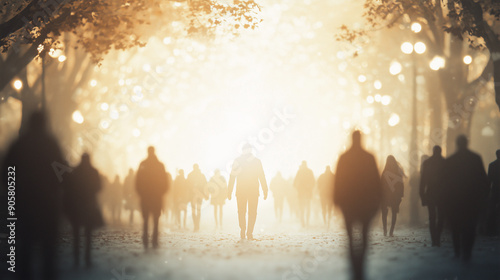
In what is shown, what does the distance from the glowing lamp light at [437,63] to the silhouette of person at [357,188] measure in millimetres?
11147

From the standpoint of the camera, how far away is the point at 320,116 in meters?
53.3

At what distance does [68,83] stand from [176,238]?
417 inches

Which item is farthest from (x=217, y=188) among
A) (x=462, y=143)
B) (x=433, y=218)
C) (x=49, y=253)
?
(x=49, y=253)

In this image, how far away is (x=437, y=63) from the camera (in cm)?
2138

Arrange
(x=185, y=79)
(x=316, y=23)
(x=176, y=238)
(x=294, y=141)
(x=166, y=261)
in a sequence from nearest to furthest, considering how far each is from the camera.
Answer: (x=166, y=261) < (x=176, y=238) < (x=316, y=23) < (x=185, y=79) < (x=294, y=141)

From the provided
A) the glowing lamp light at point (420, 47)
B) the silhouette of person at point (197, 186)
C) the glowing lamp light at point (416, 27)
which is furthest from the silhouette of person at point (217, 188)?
the glowing lamp light at point (420, 47)

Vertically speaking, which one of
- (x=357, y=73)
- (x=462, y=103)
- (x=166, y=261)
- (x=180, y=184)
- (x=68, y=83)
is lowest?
(x=166, y=261)

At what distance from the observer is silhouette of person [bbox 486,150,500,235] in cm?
1548

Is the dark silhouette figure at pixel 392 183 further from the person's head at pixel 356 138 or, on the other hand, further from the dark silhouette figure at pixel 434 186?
the person's head at pixel 356 138

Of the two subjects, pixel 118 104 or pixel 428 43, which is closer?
pixel 428 43

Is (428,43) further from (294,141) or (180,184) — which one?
(294,141)

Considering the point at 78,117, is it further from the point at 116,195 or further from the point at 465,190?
the point at 465,190

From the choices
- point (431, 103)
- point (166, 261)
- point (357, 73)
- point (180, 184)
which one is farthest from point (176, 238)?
point (357, 73)

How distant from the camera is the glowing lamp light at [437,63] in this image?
21.2 meters
